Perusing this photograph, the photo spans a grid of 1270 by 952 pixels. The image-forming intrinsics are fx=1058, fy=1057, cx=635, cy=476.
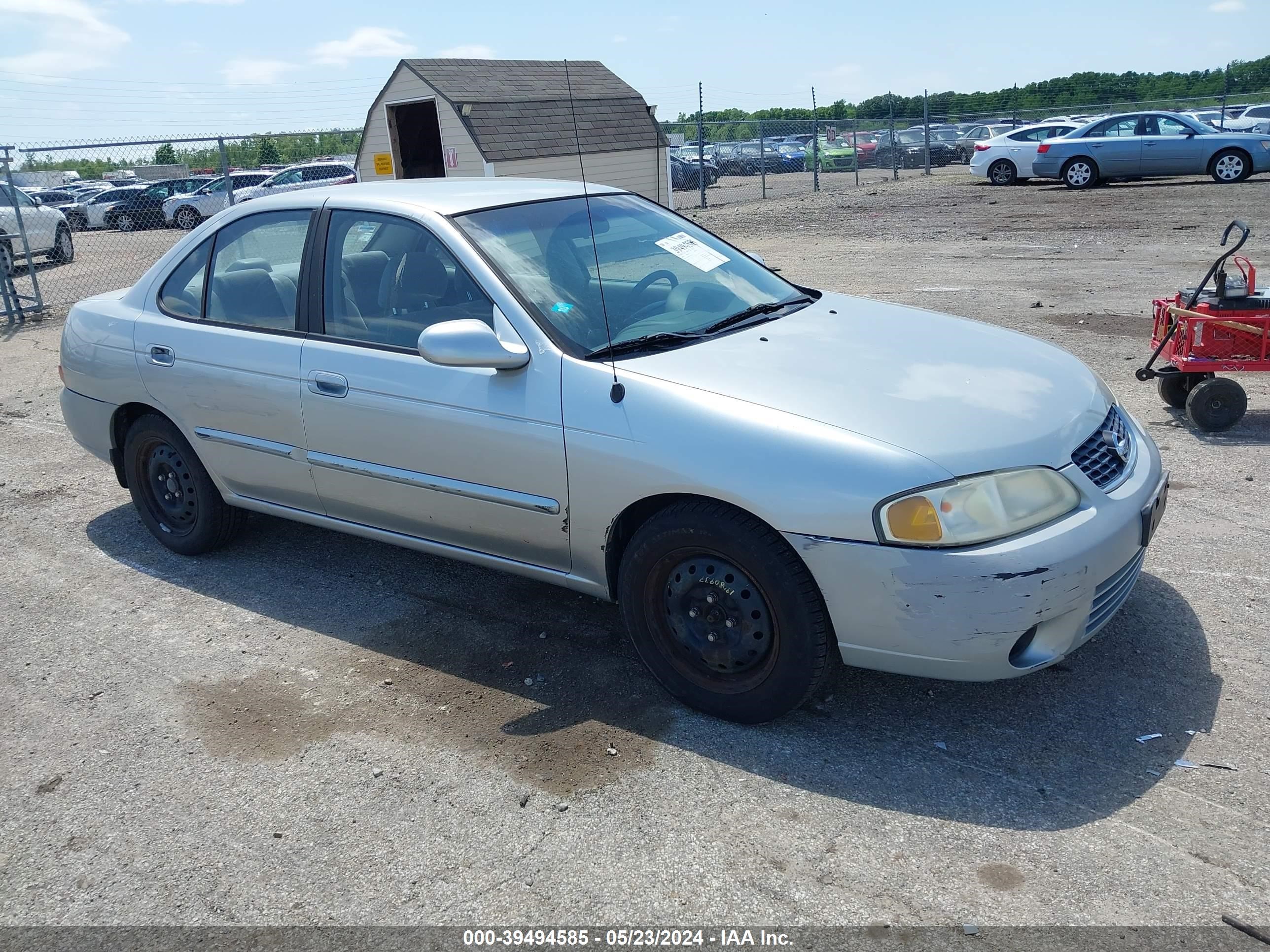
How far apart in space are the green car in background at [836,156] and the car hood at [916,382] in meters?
32.8

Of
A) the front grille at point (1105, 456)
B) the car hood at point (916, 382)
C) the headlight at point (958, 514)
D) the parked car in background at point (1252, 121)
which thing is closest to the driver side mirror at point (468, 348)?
the car hood at point (916, 382)

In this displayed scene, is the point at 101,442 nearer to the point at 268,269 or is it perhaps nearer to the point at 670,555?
the point at 268,269

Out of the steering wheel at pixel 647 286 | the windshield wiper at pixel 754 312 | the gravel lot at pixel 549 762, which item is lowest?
the gravel lot at pixel 549 762

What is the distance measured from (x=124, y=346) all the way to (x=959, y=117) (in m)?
36.1

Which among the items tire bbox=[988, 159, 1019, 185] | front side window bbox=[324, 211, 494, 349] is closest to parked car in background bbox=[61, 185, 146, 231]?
tire bbox=[988, 159, 1019, 185]

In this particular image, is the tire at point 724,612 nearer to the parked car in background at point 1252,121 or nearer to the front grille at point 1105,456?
the front grille at point 1105,456

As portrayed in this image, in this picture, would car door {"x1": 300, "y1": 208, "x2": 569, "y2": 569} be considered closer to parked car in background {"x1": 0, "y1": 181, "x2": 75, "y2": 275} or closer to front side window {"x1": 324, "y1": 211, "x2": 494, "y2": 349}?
front side window {"x1": 324, "y1": 211, "x2": 494, "y2": 349}

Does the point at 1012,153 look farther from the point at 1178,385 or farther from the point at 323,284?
the point at 323,284

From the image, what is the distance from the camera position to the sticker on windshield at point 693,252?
4.35 metres

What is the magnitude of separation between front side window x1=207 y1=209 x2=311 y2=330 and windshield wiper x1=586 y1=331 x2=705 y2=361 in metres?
1.50

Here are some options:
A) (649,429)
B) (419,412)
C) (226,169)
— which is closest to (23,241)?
(226,169)

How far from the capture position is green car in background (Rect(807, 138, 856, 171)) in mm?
35344

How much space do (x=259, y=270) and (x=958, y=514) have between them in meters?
3.19

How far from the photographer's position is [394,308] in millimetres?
4105
